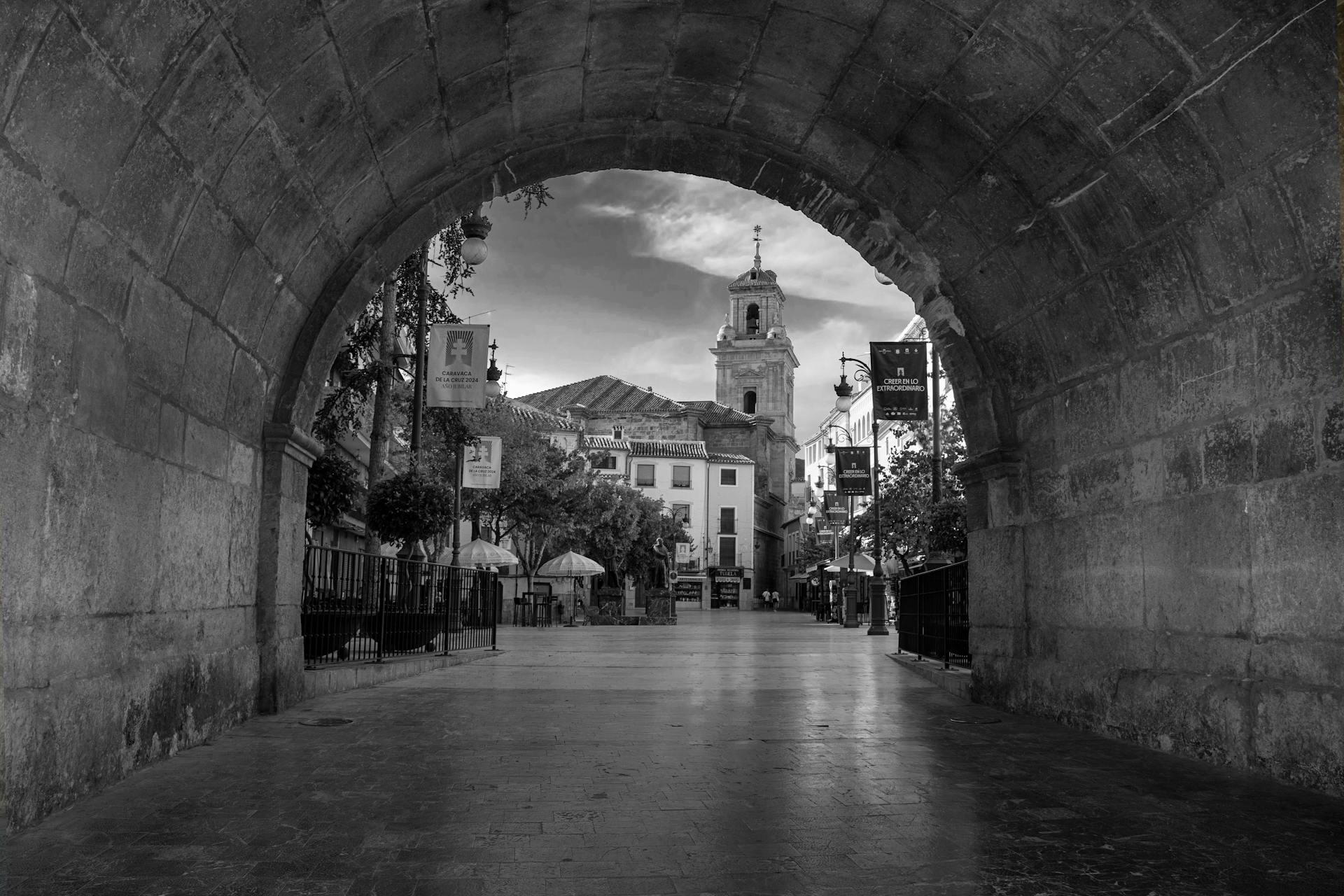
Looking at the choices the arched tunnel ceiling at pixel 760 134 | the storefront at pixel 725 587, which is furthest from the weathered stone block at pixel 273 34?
the storefront at pixel 725 587

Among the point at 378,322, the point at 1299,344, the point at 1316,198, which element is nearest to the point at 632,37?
the point at 1316,198

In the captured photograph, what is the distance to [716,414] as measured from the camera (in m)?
83.3

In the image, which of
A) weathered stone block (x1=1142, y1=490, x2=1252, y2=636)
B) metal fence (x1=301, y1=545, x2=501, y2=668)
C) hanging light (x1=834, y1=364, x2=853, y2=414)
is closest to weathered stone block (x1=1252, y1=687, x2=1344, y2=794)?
weathered stone block (x1=1142, y1=490, x2=1252, y2=636)

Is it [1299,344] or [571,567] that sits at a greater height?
[1299,344]

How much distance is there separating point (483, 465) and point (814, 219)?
9813mm

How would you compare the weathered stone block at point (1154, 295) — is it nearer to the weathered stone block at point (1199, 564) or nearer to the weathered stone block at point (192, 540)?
the weathered stone block at point (1199, 564)

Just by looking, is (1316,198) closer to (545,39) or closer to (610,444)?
(545,39)

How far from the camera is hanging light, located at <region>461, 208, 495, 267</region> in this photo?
45.3 feet

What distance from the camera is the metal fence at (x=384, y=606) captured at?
10.2 m

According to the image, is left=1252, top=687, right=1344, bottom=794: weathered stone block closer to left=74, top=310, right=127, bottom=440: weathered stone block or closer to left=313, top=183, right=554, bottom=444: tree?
left=74, top=310, right=127, bottom=440: weathered stone block

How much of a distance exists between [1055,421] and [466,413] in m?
15.5

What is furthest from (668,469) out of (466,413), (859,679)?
(859,679)

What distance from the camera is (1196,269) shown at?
21.4ft

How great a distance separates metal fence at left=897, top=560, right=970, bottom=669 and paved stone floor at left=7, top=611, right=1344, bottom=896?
3.73 metres
